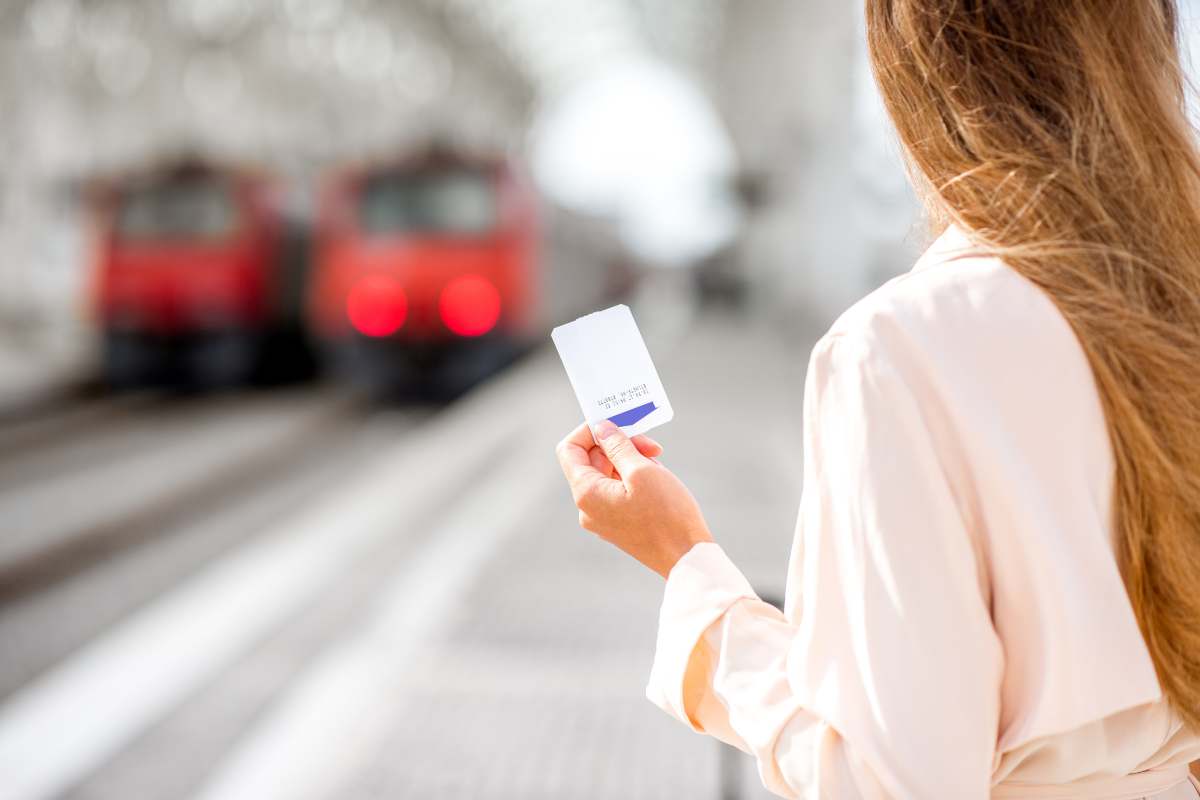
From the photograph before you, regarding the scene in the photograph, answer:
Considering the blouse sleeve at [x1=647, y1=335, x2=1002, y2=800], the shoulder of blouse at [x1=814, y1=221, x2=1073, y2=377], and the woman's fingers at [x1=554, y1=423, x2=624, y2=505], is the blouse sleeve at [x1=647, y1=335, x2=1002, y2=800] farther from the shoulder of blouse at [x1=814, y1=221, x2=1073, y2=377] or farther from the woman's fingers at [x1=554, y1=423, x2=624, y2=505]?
the woman's fingers at [x1=554, y1=423, x2=624, y2=505]

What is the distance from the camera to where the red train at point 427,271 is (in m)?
10.6

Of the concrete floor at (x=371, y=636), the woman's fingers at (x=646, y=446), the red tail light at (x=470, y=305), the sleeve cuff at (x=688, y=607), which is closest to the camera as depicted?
the sleeve cuff at (x=688, y=607)

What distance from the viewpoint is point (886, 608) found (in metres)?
0.94

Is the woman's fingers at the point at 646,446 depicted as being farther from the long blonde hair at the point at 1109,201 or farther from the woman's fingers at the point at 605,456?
the long blonde hair at the point at 1109,201

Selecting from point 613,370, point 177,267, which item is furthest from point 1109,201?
point 177,267

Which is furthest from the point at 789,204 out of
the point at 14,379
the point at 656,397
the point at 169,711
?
the point at 656,397

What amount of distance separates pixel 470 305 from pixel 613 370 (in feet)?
31.3

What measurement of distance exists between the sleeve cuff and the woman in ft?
0.20

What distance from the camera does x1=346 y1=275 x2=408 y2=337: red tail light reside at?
34.7ft

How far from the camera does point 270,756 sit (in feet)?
11.5

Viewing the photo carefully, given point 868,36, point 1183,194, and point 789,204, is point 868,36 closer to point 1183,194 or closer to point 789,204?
point 1183,194

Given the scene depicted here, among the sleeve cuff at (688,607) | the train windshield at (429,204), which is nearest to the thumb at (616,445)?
the sleeve cuff at (688,607)

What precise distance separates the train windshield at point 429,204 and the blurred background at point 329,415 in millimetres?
32

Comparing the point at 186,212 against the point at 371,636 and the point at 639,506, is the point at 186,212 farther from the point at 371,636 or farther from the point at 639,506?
the point at 639,506
